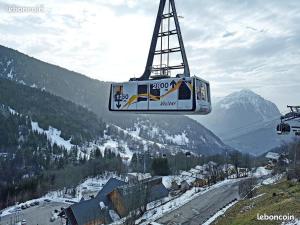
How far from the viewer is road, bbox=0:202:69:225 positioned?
57.1 meters

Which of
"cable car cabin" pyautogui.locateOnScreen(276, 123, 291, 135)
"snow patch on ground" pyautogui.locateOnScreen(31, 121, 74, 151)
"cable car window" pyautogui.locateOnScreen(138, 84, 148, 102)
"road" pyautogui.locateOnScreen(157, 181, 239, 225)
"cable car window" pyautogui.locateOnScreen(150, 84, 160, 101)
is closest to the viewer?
"cable car window" pyautogui.locateOnScreen(150, 84, 160, 101)

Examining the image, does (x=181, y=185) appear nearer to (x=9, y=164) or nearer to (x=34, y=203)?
(x=34, y=203)

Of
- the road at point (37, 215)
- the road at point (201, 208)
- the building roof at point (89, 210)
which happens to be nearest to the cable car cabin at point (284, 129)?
the road at point (201, 208)

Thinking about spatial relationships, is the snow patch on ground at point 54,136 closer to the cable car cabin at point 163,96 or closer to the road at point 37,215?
the road at point 37,215

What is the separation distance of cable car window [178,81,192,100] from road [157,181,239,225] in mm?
25337

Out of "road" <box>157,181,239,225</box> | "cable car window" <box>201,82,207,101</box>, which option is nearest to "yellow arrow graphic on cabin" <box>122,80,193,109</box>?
"cable car window" <box>201,82,207,101</box>

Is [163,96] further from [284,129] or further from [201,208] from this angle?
[201,208]

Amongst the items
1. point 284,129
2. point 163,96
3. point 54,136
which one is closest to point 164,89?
point 163,96

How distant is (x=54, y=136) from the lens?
182625 millimetres

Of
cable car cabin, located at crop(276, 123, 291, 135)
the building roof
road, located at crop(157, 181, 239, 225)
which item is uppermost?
cable car cabin, located at crop(276, 123, 291, 135)

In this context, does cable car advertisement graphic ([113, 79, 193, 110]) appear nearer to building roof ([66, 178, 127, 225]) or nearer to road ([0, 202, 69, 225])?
building roof ([66, 178, 127, 225])

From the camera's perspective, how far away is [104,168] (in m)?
105

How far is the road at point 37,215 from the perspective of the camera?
5706cm

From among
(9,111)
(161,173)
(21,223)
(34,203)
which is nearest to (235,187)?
(161,173)
